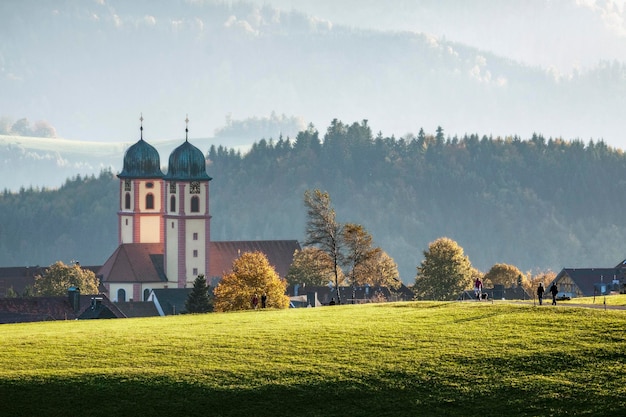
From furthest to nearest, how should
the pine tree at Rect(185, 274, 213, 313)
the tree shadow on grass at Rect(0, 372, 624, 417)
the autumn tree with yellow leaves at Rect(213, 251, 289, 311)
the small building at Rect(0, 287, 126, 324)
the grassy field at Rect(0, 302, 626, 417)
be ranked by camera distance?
the pine tree at Rect(185, 274, 213, 313)
the small building at Rect(0, 287, 126, 324)
the autumn tree with yellow leaves at Rect(213, 251, 289, 311)
the grassy field at Rect(0, 302, 626, 417)
the tree shadow on grass at Rect(0, 372, 624, 417)

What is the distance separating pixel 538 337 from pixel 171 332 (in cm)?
1822

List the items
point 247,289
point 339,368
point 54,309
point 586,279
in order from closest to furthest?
point 339,368, point 247,289, point 54,309, point 586,279

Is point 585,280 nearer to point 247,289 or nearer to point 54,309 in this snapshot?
point 54,309

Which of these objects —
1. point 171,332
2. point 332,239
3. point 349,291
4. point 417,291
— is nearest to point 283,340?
point 171,332

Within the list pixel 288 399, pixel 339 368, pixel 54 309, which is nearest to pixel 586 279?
pixel 54 309

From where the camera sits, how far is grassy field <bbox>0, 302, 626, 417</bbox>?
52.7m

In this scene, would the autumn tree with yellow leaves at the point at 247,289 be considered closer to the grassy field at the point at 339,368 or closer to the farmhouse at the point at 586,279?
the grassy field at the point at 339,368

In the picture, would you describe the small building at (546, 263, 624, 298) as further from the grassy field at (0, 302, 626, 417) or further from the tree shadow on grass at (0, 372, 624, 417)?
the tree shadow on grass at (0, 372, 624, 417)

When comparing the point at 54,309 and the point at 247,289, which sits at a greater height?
the point at 247,289

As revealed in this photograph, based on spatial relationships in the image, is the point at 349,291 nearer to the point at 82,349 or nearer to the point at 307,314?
the point at 307,314

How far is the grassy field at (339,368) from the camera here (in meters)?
52.7

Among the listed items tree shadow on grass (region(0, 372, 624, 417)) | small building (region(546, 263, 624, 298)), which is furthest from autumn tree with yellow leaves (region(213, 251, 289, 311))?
small building (region(546, 263, 624, 298))

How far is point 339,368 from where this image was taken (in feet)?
188

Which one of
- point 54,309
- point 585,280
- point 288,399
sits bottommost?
point 288,399
